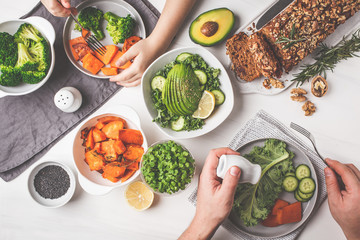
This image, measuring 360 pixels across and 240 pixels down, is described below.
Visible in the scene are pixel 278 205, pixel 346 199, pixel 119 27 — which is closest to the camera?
pixel 346 199

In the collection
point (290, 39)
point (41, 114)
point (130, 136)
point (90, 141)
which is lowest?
point (41, 114)

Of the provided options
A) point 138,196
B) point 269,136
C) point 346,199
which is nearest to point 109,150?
point 138,196

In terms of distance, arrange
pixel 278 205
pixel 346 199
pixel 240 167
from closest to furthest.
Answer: pixel 240 167 < pixel 346 199 < pixel 278 205

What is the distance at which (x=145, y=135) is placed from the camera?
1.67 metres

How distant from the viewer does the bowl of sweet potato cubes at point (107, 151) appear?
155 centimetres

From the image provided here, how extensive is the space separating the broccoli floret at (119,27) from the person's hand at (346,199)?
1.26 meters

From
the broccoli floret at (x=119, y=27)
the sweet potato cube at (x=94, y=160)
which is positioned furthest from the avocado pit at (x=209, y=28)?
the sweet potato cube at (x=94, y=160)

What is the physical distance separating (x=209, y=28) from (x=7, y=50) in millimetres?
1084

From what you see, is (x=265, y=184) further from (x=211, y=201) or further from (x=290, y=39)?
(x=290, y=39)

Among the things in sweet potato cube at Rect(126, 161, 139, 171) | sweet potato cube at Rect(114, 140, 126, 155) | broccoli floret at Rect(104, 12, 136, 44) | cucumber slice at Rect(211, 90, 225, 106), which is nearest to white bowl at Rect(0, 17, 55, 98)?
broccoli floret at Rect(104, 12, 136, 44)

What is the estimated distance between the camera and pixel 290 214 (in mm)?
1468

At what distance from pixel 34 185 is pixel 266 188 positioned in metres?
1.27

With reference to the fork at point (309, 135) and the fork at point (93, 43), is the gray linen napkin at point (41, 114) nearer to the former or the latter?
the fork at point (93, 43)

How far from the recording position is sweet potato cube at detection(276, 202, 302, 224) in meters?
1.47
